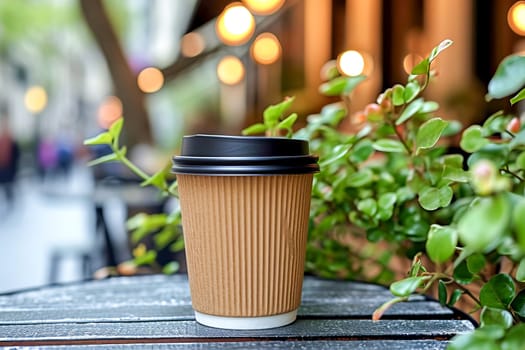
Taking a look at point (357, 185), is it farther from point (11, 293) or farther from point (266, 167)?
point (11, 293)

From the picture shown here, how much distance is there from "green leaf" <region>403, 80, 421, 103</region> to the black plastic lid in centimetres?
18

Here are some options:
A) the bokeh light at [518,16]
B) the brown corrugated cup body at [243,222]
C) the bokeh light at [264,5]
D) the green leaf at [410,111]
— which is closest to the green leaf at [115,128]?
the brown corrugated cup body at [243,222]

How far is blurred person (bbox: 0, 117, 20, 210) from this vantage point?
11.1 meters

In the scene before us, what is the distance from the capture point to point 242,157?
75cm

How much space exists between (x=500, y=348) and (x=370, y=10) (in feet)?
26.1

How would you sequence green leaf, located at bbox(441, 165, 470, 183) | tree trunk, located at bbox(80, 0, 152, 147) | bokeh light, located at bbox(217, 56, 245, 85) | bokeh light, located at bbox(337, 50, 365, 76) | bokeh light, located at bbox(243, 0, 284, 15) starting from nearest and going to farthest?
green leaf, located at bbox(441, 165, 470, 183)
tree trunk, located at bbox(80, 0, 152, 147)
bokeh light, located at bbox(337, 50, 365, 76)
bokeh light, located at bbox(243, 0, 284, 15)
bokeh light, located at bbox(217, 56, 245, 85)

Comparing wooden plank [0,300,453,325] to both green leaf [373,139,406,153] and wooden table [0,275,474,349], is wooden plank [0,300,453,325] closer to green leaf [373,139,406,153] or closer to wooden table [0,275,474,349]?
wooden table [0,275,474,349]

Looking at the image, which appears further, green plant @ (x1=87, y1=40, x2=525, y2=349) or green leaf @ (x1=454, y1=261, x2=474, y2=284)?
green leaf @ (x1=454, y1=261, x2=474, y2=284)

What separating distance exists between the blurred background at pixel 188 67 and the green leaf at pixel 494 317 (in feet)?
4.35

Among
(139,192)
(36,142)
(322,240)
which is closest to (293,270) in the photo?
(322,240)

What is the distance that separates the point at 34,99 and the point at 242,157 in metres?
24.6

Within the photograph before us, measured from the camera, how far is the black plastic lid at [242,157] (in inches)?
29.3

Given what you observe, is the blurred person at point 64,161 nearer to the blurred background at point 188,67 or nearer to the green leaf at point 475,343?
the blurred background at point 188,67

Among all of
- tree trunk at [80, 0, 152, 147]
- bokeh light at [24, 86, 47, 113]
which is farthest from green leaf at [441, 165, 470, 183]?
bokeh light at [24, 86, 47, 113]
